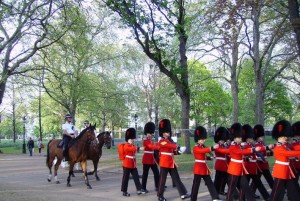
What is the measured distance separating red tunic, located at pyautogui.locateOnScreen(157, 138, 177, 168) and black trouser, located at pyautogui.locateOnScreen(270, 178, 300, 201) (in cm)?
324

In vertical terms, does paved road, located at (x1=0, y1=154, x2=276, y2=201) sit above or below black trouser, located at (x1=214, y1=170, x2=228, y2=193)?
below

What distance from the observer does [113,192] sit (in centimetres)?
1363

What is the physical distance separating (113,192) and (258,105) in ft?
60.1

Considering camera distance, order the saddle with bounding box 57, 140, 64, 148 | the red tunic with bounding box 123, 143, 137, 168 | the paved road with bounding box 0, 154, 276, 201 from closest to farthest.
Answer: the paved road with bounding box 0, 154, 276, 201, the red tunic with bounding box 123, 143, 137, 168, the saddle with bounding box 57, 140, 64, 148

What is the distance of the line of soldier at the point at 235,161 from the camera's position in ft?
31.0

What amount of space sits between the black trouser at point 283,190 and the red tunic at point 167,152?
3245 millimetres

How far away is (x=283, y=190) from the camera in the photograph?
30.9 feet

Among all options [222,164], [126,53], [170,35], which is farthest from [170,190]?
[126,53]

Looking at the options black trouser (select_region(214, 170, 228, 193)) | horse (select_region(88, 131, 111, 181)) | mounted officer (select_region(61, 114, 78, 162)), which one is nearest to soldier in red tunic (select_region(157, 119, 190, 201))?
black trouser (select_region(214, 170, 228, 193))

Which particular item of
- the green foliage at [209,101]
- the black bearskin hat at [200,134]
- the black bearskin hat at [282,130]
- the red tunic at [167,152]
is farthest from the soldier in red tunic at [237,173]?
the green foliage at [209,101]

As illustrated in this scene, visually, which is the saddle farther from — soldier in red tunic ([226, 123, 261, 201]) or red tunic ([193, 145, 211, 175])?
soldier in red tunic ([226, 123, 261, 201])

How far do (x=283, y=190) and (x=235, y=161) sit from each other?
136cm

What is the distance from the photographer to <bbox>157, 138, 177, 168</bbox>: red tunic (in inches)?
459

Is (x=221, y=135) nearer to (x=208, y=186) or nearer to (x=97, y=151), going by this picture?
(x=208, y=186)
